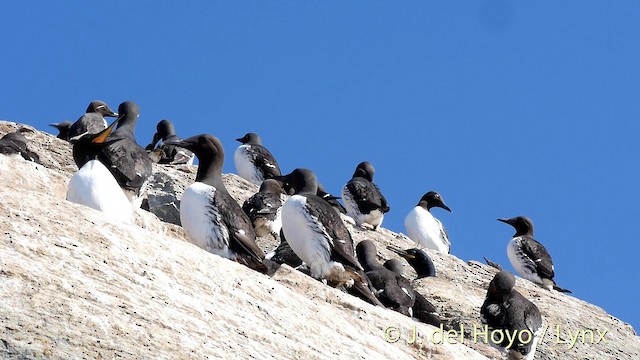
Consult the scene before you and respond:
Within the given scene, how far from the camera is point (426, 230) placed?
1948cm

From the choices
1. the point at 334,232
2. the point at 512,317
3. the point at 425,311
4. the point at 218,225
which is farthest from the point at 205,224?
the point at 512,317

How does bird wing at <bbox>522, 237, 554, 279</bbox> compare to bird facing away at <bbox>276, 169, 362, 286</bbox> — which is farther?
bird wing at <bbox>522, 237, 554, 279</bbox>

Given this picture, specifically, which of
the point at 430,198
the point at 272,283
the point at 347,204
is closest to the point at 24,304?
the point at 272,283

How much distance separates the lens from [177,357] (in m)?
6.39

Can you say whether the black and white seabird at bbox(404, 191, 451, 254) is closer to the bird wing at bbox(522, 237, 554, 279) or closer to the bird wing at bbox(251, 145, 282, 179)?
the bird wing at bbox(522, 237, 554, 279)

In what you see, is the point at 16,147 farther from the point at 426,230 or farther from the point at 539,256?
the point at 539,256

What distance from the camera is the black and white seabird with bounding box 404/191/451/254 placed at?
Result: 19.3m

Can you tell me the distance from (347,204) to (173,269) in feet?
34.3

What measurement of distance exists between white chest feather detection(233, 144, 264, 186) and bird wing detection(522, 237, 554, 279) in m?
4.41

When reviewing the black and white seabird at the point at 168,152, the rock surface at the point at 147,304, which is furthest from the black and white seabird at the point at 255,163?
the rock surface at the point at 147,304

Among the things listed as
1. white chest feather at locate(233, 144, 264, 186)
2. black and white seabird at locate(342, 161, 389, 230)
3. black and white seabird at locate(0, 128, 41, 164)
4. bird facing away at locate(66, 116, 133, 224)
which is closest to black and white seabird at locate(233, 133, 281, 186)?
white chest feather at locate(233, 144, 264, 186)

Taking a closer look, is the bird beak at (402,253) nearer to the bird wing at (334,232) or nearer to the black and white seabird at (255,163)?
the bird wing at (334,232)

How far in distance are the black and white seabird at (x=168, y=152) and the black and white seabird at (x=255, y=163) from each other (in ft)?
2.74

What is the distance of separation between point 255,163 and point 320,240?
8.16 metres
